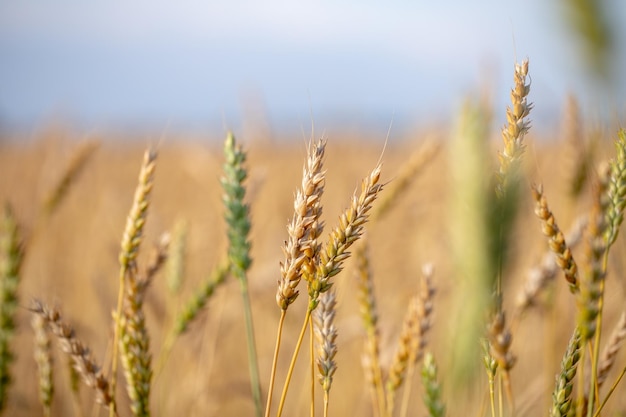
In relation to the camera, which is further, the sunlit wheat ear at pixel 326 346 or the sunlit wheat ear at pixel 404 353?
the sunlit wheat ear at pixel 404 353

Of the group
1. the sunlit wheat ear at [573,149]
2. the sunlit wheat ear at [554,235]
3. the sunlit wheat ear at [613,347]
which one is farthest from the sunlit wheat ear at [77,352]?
the sunlit wheat ear at [573,149]

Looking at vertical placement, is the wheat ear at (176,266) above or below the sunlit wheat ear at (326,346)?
below

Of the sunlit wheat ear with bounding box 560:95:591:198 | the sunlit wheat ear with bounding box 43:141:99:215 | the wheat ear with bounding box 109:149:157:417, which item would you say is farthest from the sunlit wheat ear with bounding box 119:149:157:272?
the sunlit wheat ear with bounding box 560:95:591:198

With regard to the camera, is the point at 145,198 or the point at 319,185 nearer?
the point at 319,185

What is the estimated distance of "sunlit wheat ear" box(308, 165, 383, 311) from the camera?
0.75 metres

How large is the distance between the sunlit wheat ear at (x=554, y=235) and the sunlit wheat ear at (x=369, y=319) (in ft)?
1.30

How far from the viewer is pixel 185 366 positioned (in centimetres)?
215

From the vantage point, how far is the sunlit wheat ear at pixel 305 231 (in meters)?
0.76

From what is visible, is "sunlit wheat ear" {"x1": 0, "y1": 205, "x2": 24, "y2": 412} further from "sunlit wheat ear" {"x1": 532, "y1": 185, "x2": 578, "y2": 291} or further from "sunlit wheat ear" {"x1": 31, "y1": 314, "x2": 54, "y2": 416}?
"sunlit wheat ear" {"x1": 532, "y1": 185, "x2": 578, "y2": 291}

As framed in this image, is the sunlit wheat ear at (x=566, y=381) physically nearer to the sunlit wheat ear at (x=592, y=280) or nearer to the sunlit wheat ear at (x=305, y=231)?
the sunlit wheat ear at (x=592, y=280)

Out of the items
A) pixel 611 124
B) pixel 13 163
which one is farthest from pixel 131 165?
pixel 611 124

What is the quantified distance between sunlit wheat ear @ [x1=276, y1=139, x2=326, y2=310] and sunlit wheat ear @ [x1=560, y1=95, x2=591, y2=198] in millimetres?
1110

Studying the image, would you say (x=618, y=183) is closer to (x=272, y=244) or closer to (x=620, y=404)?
(x=620, y=404)

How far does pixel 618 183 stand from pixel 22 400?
1.67 meters
